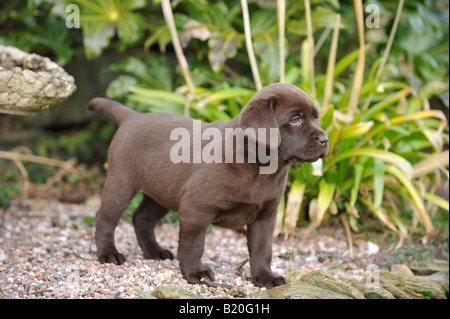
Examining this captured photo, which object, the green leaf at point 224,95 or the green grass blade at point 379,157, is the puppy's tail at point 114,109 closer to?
the green leaf at point 224,95

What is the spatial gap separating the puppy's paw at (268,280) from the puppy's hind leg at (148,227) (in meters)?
0.80

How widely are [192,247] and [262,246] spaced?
1.51 feet

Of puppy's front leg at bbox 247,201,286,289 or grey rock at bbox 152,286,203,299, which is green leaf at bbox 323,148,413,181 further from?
grey rock at bbox 152,286,203,299

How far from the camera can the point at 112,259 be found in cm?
374

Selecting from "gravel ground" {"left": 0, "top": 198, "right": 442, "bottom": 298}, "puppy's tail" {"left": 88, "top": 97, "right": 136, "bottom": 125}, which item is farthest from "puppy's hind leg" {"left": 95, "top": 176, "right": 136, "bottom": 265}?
"puppy's tail" {"left": 88, "top": 97, "right": 136, "bottom": 125}

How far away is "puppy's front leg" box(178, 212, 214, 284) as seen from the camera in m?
3.33

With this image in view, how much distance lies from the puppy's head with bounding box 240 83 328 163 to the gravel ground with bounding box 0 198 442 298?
2.48ft

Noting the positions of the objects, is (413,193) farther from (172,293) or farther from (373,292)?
(172,293)

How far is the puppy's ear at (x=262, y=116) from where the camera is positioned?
3076 mm

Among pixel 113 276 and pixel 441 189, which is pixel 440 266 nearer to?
pixel 441 189

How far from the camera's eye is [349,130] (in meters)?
4.82

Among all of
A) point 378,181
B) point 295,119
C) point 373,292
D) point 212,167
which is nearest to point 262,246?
point 212,167
